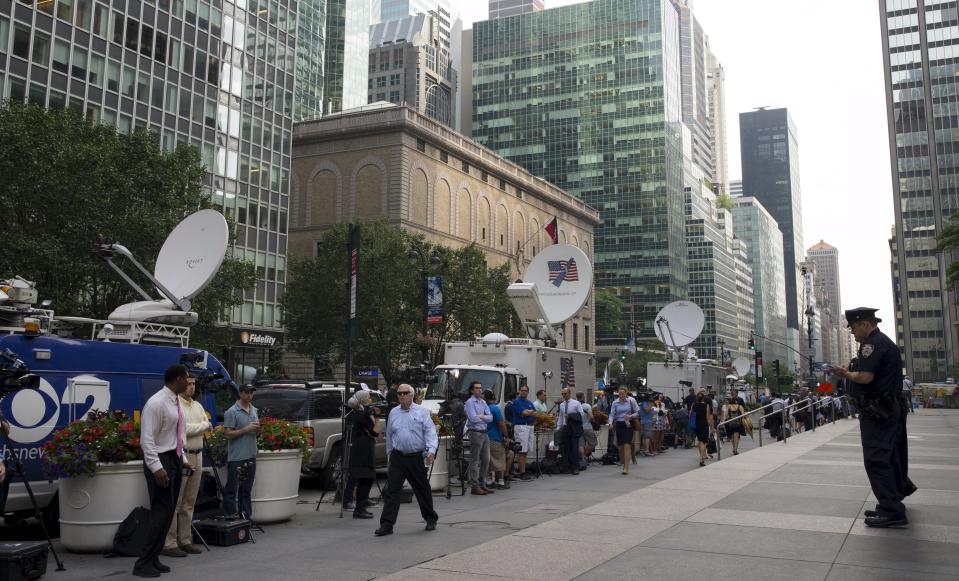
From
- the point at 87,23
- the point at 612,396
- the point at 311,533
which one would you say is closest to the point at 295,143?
the point at 87,23

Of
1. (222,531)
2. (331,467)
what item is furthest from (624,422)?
(222,531)

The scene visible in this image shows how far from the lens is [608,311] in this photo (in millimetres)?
124250

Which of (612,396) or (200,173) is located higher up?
(200,173)

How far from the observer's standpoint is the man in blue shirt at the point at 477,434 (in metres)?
14.3

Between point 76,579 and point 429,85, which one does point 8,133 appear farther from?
point 429,85

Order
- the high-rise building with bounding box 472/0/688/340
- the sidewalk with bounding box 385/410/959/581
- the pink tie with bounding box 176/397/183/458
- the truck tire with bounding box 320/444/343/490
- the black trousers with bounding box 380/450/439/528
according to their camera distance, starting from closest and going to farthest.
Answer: the sidewalk with bounding box 385/410/959/581, the pink tie with bounding box 176/397/183/458, the black trousers with bounding box 380/450/439/528, the truck tire with bounding box 320/444/343/490, the high-rise building with bounding box 472/0/688/340

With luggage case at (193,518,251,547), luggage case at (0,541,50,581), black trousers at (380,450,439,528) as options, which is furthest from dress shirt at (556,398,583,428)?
luggage case at (0,541,50,581)

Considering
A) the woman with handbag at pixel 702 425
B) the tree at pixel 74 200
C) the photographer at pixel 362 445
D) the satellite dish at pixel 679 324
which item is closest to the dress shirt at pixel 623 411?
the woman with handbag at pixel 702 425

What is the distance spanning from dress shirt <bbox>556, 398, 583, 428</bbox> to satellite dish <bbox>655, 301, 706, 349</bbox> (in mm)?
20550

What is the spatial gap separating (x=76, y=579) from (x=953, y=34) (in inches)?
5765

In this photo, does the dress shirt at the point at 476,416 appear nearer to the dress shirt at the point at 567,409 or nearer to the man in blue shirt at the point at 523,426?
the man in blue shirt at the point at 523,426

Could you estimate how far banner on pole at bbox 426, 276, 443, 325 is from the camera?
2837 centimetres

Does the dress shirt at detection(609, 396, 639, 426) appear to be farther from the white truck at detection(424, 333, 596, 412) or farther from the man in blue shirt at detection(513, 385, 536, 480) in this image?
the man in blue shirt at detection(513, 385, 536, 480)

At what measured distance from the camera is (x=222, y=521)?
362 inches
